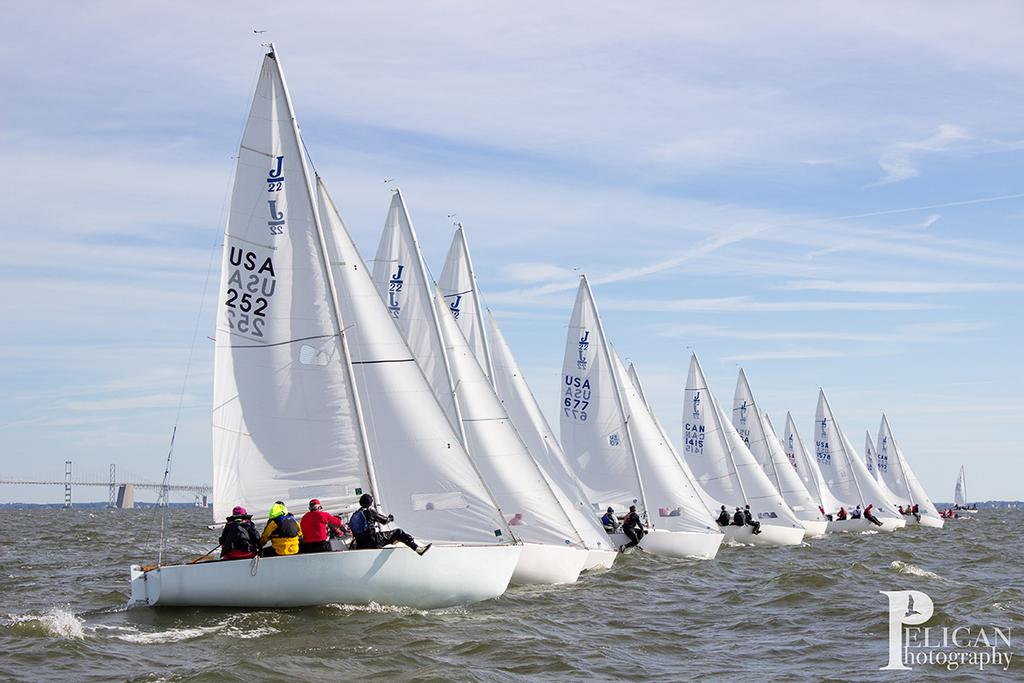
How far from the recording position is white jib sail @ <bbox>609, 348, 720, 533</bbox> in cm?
3250

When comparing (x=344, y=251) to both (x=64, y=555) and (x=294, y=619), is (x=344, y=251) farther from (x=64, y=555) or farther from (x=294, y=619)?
(x=64, y=555)

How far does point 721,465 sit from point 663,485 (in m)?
9.46

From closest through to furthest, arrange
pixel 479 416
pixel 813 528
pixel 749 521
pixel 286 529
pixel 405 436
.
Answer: pixel 286 529
pixel 405 436
pixel 479 416
pixel 749 521
pixel 813 528

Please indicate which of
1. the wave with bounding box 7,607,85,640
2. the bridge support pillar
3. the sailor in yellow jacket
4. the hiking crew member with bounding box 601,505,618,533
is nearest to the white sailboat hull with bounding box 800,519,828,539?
the hiking crew member with bounding box 601,505,618,533

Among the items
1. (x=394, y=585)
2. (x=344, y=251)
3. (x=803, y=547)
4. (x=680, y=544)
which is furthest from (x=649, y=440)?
(x=394, y=585)

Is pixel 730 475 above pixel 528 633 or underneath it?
above

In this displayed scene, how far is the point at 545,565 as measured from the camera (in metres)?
21.9

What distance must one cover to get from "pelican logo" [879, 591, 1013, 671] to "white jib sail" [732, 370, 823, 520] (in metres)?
29.4

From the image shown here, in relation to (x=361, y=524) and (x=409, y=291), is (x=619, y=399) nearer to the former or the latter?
(x=409, y=291)

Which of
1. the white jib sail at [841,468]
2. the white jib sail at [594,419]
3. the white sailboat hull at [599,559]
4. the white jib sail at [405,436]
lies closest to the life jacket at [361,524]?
the white jib sail at [405,436]

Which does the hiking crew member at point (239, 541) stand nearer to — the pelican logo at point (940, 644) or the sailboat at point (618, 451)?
the pelican logo at point (940, 644)

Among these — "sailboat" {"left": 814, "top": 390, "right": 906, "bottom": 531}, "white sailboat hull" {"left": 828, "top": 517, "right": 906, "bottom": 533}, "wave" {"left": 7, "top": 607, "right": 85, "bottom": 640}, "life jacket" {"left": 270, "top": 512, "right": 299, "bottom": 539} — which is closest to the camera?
"wave" {"left": 7, "top": 607, "right": 85, "bottom": 640}

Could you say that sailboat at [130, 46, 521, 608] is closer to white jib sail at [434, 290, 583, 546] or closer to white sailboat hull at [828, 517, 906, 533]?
white jib sail at [434, 290, 583, 546]

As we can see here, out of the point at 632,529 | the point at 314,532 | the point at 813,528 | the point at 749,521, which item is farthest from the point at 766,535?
the point at 314,532
